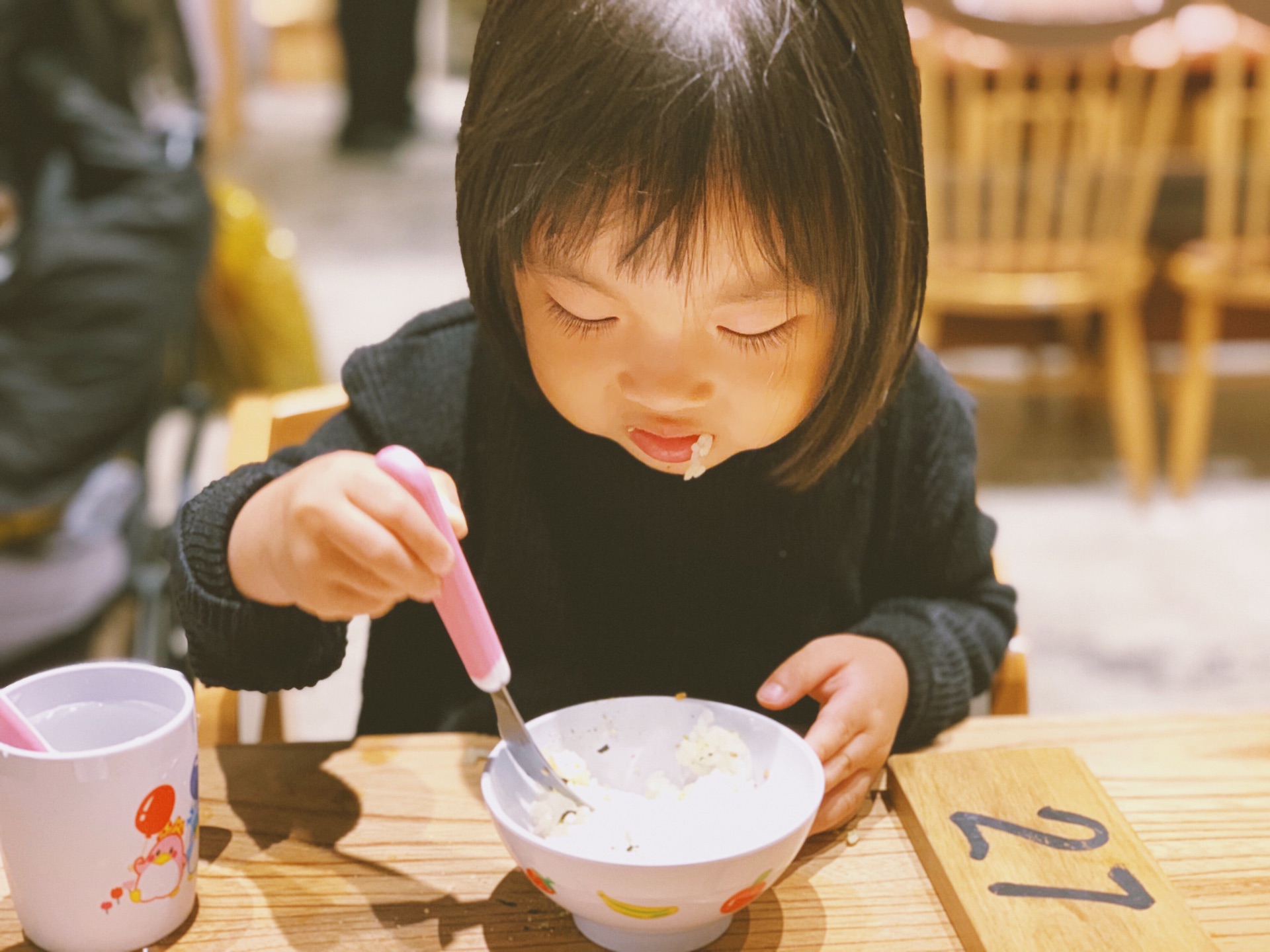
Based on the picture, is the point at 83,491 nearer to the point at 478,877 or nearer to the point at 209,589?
the point at 209,589

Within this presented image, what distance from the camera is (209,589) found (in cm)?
78

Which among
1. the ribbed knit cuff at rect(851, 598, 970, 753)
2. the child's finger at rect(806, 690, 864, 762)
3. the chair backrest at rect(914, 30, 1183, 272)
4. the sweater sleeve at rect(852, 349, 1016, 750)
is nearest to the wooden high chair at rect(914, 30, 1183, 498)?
the chair backrest at rect(914, 30, 1183, 272)

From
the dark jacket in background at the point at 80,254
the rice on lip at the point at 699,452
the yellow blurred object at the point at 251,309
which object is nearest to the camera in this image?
the rice on lip at the point at 699,452

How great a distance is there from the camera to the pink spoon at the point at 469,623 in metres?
0.61

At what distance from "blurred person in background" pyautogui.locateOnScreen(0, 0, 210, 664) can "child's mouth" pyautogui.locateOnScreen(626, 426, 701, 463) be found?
5.30 ft

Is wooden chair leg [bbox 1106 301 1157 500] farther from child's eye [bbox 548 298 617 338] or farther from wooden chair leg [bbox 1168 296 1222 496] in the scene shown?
child's eye [bbox 548 298 617 338]

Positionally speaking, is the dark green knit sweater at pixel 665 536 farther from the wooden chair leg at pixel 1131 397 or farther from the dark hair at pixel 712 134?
the wooden chair leg at pixel 1131 397

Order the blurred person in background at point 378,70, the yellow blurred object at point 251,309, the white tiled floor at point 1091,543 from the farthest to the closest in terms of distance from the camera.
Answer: the blurred person in background at point 378,70 → the yellow blurred object at point 251,309 → the white tiled floor at point 1091,543

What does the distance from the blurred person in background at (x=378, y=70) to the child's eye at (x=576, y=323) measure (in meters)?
5.90

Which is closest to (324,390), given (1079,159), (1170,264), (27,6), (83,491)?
(83,491)

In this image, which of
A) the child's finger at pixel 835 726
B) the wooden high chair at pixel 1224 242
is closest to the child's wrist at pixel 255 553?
the child's finger at pixel 835 726

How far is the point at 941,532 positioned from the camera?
0.93 metres

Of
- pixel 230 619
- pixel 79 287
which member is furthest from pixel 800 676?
pixel 79 287

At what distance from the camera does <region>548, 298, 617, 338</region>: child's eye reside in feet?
2.20
